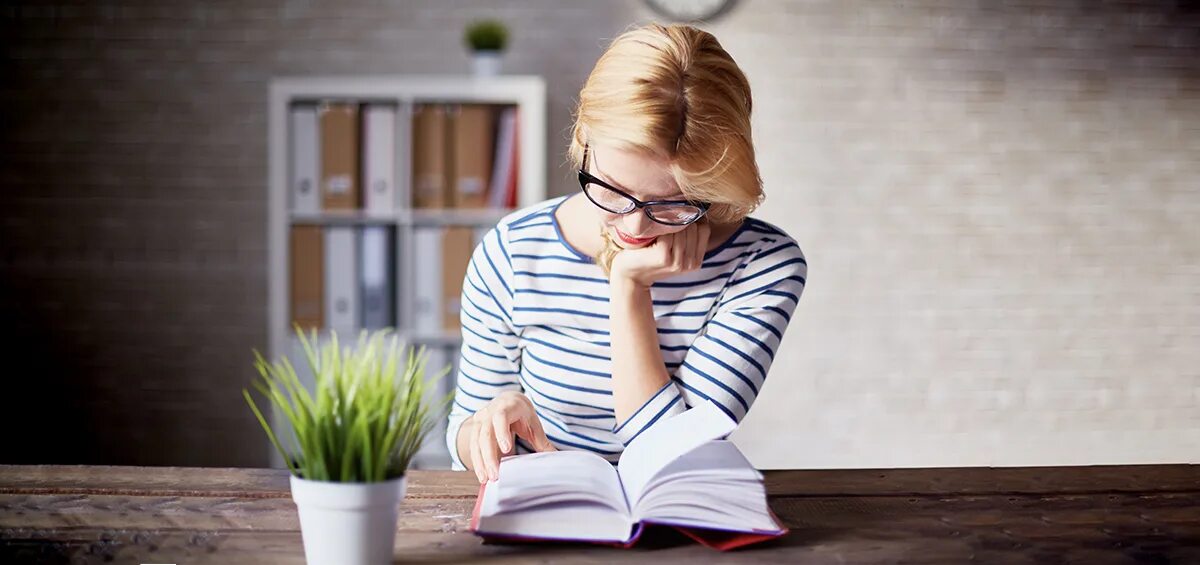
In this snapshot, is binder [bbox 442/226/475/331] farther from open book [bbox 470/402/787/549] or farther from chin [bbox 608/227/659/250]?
open book [bbox 470/402/787/549]

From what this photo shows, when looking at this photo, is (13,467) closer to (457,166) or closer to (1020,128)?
(457,166)

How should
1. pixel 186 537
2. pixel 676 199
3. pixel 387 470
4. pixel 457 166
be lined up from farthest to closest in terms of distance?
1. pixel 457 166
2. pixel 676 199
3. pixel 186 537
4. pixel 387 470

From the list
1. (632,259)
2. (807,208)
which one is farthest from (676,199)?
(807,208)

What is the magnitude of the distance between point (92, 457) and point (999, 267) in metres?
3.02

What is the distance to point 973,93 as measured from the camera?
333cm

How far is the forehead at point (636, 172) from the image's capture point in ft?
4.01

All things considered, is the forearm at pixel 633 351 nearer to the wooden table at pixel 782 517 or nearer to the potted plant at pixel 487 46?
the wooden table at pixel 782 517

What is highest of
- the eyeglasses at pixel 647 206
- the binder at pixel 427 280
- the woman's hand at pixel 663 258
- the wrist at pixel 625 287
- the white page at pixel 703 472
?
the eyeglasses at pixel 647 206

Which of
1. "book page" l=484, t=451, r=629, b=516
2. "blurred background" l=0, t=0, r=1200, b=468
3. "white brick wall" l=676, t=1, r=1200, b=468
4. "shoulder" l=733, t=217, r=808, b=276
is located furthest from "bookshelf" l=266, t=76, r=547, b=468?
"book page" l=484, t=451, r=629, b=516

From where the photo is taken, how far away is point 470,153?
115 inches

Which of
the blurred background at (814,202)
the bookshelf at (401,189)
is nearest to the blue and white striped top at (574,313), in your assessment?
the bookshelf at (401,189)

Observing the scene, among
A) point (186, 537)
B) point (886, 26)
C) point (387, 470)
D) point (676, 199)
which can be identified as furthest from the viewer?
point (886, 26)

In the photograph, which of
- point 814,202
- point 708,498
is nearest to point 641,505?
point 708,498

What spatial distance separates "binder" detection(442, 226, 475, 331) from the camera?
2934mm
